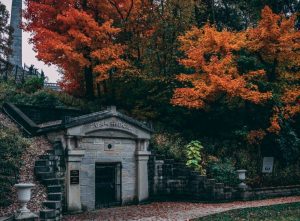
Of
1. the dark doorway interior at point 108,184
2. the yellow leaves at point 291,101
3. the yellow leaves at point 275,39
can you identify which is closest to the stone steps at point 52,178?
the dark doorway interior at point 108,184

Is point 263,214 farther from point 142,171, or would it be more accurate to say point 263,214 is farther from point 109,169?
point 109,169

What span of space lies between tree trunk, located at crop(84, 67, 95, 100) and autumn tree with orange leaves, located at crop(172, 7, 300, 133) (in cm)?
661

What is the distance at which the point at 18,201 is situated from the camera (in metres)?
11.8

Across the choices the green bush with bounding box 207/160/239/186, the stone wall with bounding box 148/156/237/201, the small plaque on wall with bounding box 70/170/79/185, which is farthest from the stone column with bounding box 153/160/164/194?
the small plaque on wall with bounding box 70/170/79/185

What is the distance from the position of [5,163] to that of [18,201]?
1728 mm

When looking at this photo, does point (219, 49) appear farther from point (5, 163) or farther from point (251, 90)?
point (5, 163)

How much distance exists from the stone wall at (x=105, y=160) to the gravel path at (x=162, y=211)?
834mm

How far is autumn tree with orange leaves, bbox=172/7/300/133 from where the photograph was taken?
64.1ft

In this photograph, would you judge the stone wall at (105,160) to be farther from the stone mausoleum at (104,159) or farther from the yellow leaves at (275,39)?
the yellow leaves at (275,39)

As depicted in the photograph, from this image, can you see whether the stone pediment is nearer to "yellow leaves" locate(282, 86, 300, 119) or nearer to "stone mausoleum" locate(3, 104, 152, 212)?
"stone mausoleum" locate(3, 104, 152, 212)

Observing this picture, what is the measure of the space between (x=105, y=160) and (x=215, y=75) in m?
7.09

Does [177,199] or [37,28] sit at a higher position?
[37,28]

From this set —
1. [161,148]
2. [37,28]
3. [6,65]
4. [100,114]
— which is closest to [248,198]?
[161,148]

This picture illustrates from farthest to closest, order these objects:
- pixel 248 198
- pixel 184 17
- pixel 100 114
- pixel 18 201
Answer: pixel 184 17 → pixel 248 198 → pixel 100 114 → pixel 18 201
